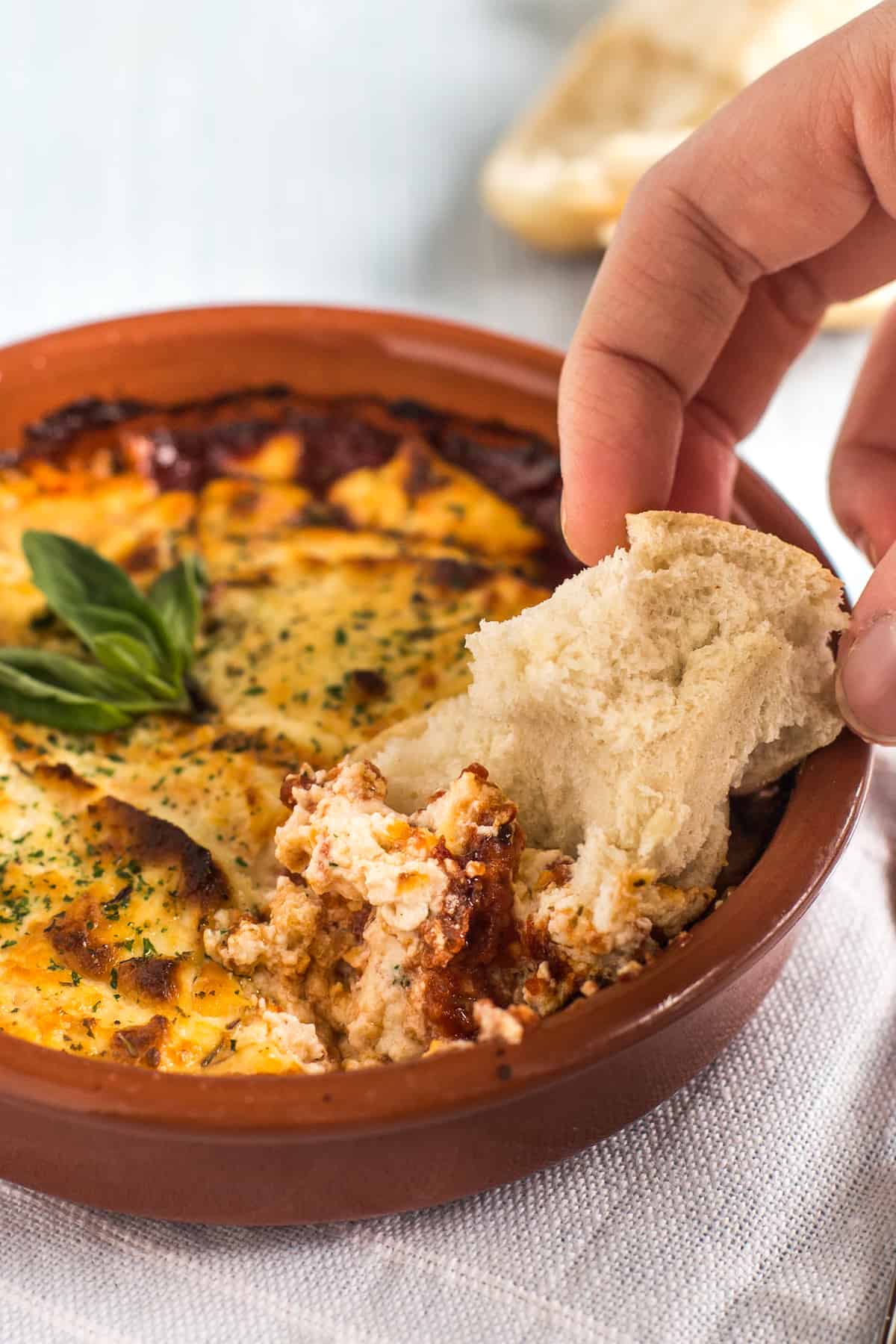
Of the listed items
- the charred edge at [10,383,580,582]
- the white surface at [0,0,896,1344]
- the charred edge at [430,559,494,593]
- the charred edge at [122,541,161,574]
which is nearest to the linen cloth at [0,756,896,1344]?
the white surface at [0,0,896,1344]

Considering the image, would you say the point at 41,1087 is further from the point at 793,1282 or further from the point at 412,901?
the point at 793,1282

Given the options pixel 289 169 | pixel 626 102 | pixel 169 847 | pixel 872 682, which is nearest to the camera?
pixel 872 682

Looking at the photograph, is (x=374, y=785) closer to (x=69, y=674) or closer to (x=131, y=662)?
(x=131, y=662)

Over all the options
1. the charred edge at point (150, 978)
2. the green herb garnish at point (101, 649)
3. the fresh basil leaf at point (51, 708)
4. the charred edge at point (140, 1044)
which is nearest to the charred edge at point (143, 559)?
the green herb garnish at point (101, 649)

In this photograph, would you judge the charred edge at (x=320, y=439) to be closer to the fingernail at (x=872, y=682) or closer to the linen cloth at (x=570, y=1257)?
the fingernail at (x=872, y=682)

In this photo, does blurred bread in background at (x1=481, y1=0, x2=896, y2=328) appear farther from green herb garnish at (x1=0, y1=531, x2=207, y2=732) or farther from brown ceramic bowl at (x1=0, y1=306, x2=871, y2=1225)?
brown ceramic bowl at (x1=0, y1=306, x2=871, y2=1225)

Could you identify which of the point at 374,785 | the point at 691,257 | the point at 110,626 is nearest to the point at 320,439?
the point at 110,626
